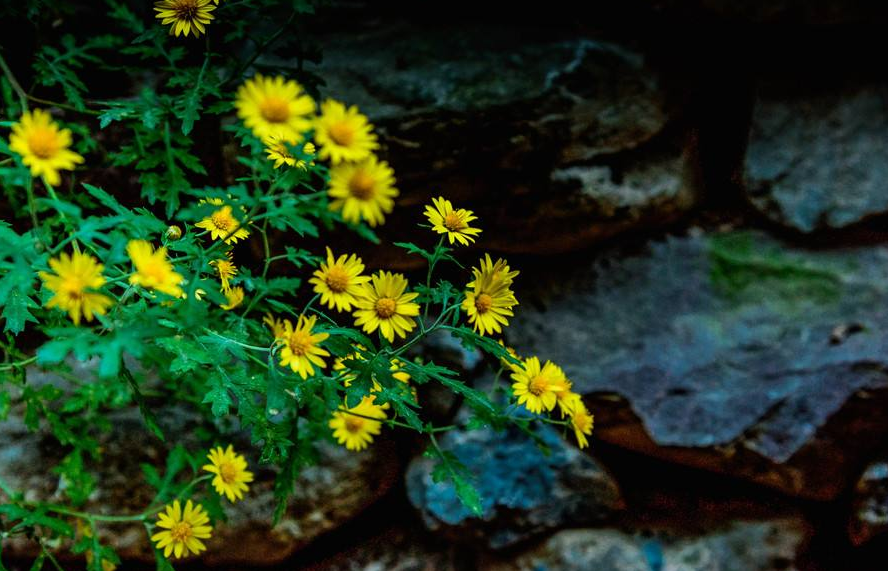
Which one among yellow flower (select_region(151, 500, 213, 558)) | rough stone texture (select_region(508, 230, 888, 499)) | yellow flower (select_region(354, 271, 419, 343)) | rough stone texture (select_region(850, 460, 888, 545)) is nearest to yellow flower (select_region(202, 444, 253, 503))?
yellow flower (select_region(151, 500, 213, 558))

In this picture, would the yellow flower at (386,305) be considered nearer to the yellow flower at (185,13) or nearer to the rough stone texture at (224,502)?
the yellow flower at (185,13)

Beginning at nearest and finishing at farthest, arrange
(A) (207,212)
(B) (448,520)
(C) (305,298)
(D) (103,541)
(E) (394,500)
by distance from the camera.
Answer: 1. (A) (207,212)
2. (C) (305,298)
3. (D) (103,541)
4. (B) (448,520)
5. (E) (394,500)

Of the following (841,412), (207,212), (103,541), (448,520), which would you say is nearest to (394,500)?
(448,520)

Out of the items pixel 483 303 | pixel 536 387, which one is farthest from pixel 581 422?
pixel 483 303

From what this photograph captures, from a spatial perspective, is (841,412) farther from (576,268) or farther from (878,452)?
(576,268)

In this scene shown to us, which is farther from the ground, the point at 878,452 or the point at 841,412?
the point at 841,412

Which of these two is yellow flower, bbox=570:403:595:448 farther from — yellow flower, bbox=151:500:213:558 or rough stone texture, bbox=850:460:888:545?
rough stone texture, bbox=850:460:888:545

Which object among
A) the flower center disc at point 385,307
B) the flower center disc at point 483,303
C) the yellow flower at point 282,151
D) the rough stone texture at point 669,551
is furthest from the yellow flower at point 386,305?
the rough stone texture at point 669,551
